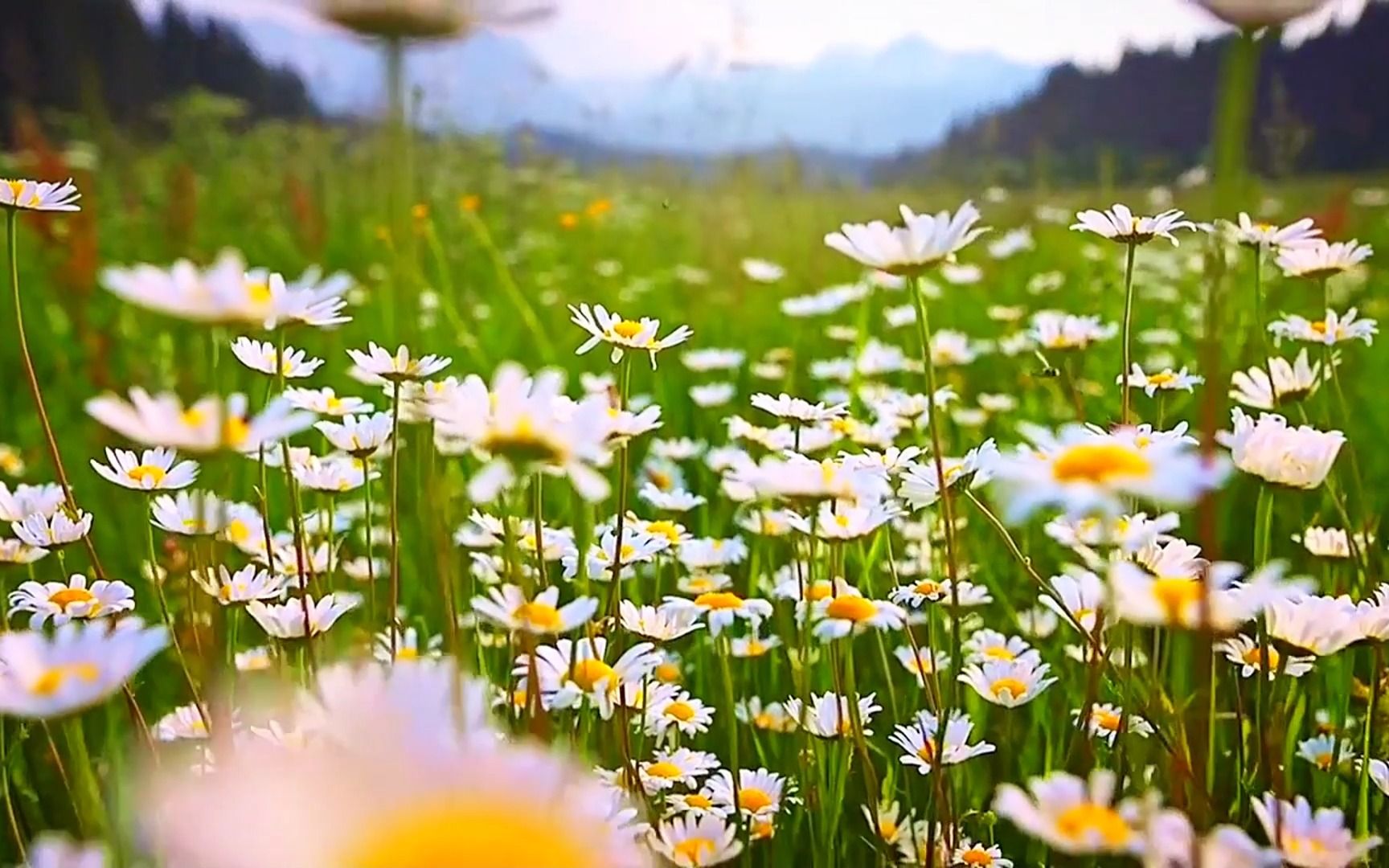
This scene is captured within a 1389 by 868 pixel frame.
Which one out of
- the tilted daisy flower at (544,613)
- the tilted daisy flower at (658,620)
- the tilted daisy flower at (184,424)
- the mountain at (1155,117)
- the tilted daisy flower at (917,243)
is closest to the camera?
the tilted daisy flower at (184,424)

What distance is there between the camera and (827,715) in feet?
2.21

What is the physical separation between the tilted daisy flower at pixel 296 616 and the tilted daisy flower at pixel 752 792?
221 mm

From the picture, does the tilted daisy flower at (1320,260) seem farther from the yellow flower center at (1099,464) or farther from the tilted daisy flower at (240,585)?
the tilted daisy flower at (240,585)

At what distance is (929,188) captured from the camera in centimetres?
325

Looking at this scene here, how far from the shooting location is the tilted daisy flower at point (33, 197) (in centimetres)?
62

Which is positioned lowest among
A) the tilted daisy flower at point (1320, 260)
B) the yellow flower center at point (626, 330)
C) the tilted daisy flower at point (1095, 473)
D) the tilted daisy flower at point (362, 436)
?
the tilted daisy flower at point (362, 436)

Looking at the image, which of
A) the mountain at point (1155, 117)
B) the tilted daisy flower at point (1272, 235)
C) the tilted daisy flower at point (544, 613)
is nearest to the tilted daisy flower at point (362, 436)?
the tilted daisy flower at point (544, 613)

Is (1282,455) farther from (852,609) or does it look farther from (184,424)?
(184,424)

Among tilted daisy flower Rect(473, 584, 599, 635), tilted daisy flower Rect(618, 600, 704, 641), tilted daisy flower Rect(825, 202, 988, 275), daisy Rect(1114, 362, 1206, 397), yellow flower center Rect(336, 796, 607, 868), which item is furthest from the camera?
daisy Rect(1114, 362, 1206, 397)

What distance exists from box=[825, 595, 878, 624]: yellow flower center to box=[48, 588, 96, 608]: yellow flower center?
385mm

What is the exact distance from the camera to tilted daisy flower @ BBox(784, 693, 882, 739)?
621mm

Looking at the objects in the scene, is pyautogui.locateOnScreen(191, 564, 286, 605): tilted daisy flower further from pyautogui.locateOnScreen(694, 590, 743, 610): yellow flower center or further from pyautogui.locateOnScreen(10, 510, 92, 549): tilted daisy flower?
pyautogui.locateOnScreen(694, 590, 743, 610): yellow flower center

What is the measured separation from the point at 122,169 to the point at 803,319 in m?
1.82

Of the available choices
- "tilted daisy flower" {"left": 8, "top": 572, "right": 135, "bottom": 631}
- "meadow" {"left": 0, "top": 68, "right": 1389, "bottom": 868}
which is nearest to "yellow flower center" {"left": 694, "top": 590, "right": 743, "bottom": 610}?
"meadow" {"left": 0, "top": 68, "right": 1389, "bottom": 868}
